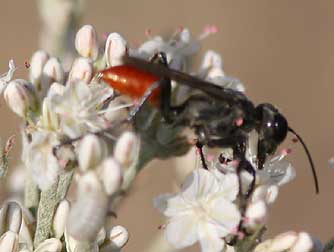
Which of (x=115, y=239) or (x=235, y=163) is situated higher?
(x=235, y=163)

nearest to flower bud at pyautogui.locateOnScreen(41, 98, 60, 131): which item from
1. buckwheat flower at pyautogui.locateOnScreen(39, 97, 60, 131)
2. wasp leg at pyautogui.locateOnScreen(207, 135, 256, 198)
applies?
buckwheat flower at pyautogui.locateOnScreen(39, 97, 60, 131)

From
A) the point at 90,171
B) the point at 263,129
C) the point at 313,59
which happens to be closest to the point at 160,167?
the point at 313,59

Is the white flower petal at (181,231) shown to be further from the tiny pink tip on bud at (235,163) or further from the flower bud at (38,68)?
the flower bud at (38,68)

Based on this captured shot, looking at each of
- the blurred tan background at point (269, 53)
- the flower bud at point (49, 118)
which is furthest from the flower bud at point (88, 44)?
the blurred tan background at point (269, 53)

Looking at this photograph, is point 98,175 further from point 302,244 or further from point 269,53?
point 269,53

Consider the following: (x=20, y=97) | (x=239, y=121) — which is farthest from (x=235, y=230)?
(x=20, y=97)

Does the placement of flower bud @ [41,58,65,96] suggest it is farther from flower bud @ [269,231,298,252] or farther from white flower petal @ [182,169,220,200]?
flower bud @ [269,231,298,252]

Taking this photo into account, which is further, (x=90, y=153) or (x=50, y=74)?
(x=50, y=74)
